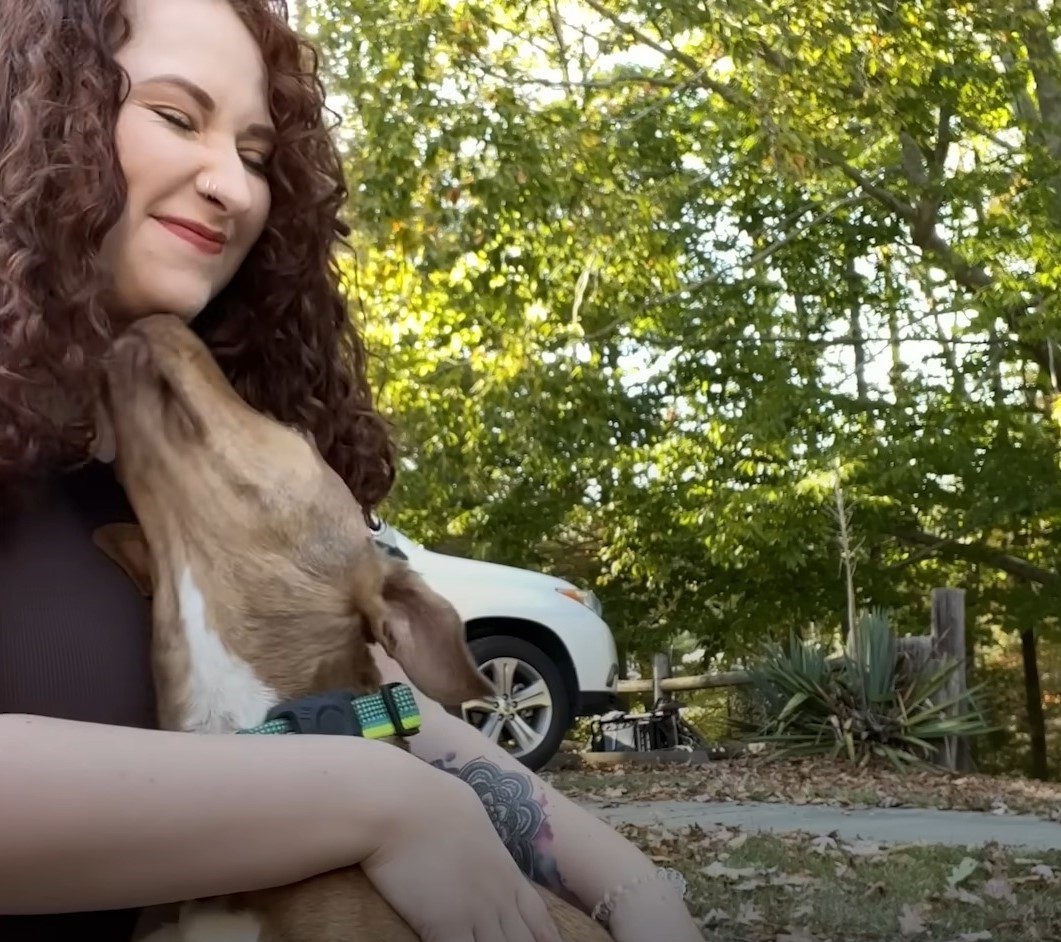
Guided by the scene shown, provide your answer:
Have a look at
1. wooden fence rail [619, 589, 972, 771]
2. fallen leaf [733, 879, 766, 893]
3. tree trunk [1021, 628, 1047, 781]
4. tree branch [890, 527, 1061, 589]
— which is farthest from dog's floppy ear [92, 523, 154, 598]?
tree trunk [1021, 628, 1047, 781]

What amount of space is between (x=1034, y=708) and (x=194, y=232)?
59.9 ft

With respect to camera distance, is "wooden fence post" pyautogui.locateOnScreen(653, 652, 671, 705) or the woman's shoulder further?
"wooden fence post" pyautogui.locateOnScreen(653, 652, 671, 705)

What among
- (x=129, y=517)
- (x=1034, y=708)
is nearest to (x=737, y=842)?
(x=129, y=517)

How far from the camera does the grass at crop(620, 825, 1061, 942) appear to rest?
3.80 m

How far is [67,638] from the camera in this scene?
4.74 ft

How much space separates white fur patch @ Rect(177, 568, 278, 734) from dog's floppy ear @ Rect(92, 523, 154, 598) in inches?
2.9

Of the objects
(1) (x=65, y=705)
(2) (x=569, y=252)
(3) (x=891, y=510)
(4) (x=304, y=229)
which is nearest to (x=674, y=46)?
(2) (x=569, y=252)

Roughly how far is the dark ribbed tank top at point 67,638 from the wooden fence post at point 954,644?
834 cm

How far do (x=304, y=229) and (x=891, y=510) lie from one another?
11.2m

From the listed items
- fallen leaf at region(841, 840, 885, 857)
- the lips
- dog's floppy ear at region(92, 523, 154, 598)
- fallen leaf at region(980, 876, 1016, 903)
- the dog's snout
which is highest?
the lips

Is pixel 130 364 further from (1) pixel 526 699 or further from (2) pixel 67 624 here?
(1) pixel 526 699

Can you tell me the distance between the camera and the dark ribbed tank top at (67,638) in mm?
1429

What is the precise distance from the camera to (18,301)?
4.91 ft

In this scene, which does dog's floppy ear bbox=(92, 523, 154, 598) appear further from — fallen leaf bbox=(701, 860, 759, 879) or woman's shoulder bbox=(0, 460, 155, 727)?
fallen leaf bbox=(701, 860, 759, 879)
